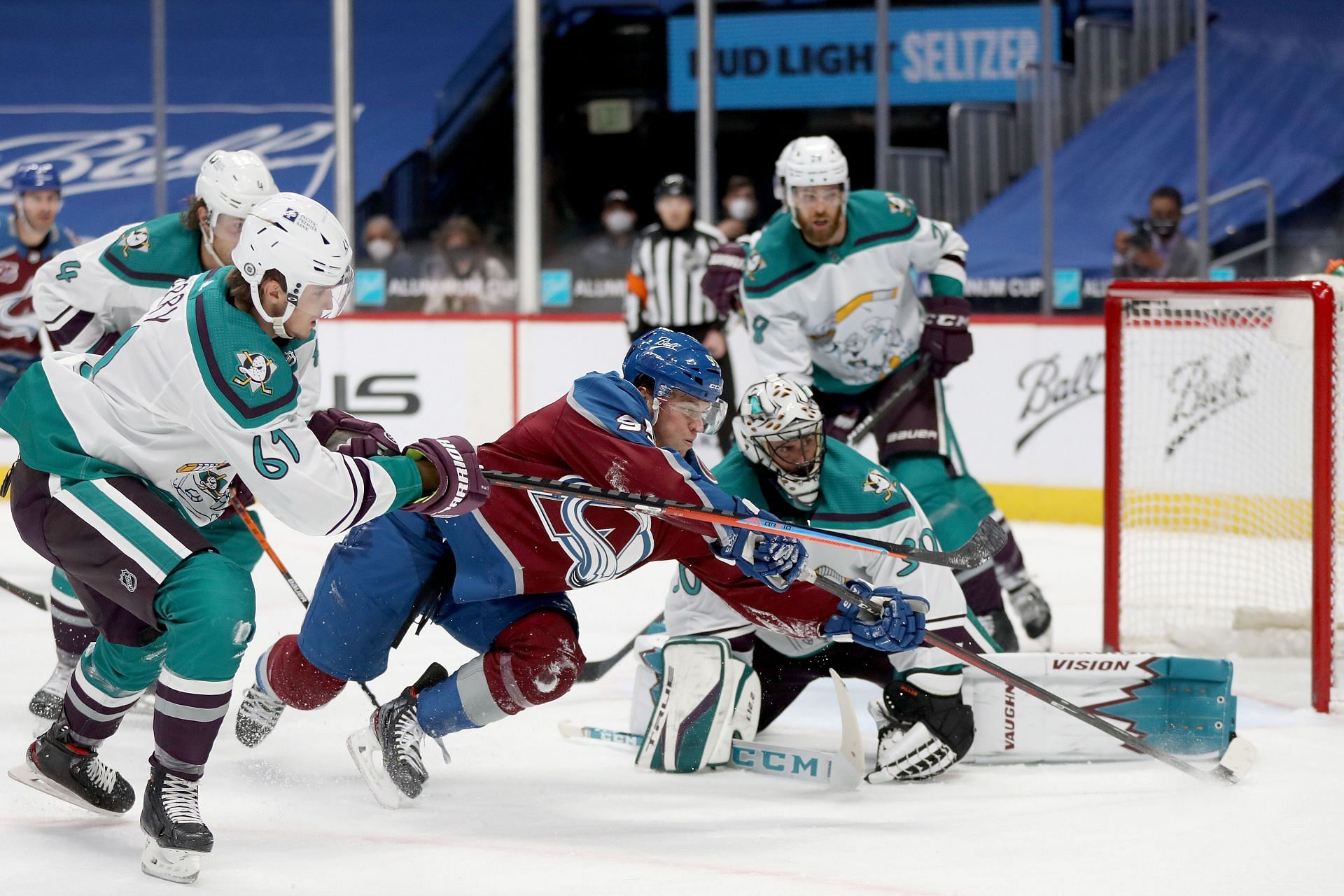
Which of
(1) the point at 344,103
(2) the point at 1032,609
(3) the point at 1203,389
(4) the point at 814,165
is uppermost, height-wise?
(1) the point at 344,103

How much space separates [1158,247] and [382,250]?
13.6 ft

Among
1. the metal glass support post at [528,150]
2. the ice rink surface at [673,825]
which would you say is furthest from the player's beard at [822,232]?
the metal glass support post at [528,150]

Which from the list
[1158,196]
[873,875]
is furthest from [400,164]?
[873,875]

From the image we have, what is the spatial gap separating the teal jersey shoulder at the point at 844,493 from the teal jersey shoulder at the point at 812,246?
2.88 ft

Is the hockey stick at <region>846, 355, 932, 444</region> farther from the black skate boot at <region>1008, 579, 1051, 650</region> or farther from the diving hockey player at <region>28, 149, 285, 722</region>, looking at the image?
the diving hockey player at <region>28, 149, 285, 722</region>

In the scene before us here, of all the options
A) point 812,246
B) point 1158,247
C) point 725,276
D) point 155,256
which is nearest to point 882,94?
point 1158,247

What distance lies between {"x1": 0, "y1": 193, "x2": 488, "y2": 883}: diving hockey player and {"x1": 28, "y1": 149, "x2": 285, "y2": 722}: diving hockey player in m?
0.70

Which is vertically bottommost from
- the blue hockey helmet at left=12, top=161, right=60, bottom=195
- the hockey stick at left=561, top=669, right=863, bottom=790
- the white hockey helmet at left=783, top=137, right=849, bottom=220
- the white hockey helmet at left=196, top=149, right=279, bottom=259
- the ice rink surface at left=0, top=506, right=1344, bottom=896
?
the ice rink surface at left=0, top=506, right=1344, bottom=896

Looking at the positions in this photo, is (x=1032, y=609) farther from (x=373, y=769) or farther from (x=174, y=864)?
(x=174, y=864)

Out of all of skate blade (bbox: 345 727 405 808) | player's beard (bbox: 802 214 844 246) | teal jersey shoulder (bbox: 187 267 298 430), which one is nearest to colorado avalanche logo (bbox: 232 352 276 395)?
teal jersey shoulder (bbox: 187 267 298 430)

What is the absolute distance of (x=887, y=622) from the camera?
2602 mm

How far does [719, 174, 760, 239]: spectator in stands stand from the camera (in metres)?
8.26

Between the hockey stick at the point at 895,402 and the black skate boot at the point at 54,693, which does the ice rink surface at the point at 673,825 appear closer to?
the black skate boot at the point at 54,693

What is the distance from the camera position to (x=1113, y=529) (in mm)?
3822
